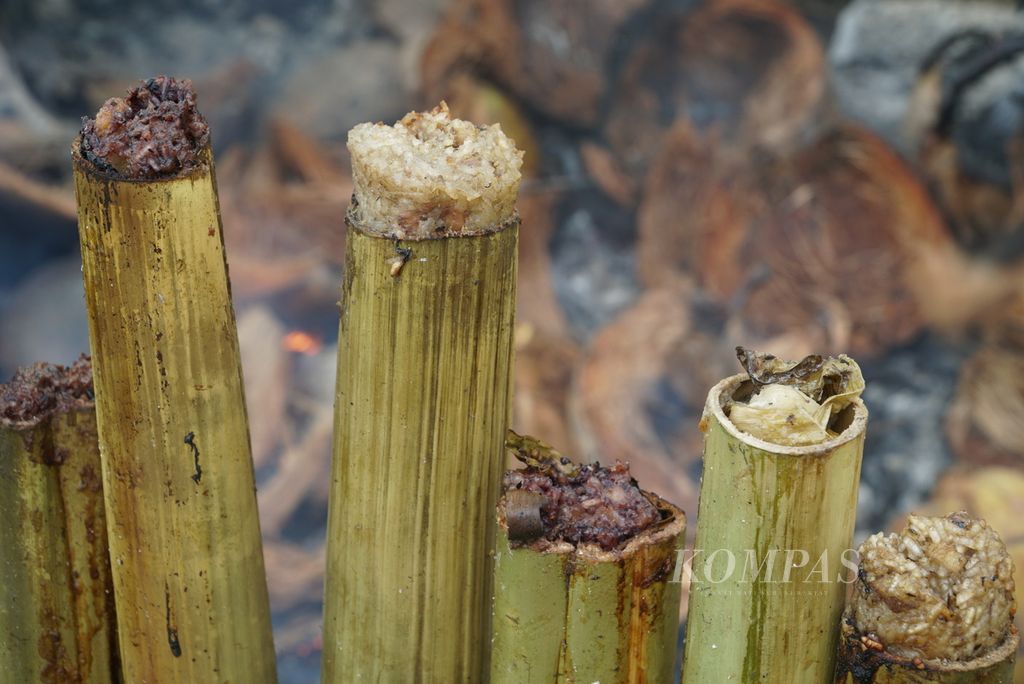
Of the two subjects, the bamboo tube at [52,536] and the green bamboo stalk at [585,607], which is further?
the bamboo tube at [52,536]

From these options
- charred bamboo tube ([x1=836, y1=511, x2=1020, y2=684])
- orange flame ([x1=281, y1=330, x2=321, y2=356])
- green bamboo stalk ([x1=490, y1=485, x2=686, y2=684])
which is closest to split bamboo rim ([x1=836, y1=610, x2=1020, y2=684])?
charred bamboo tube ([x1=836, y1=511, x2=1020, y2=684])

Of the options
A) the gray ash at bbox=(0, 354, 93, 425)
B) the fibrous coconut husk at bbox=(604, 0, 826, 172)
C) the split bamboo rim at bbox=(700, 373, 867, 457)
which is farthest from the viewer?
the fibrous coconut husk at bbox=(604, 0, 826, 172)

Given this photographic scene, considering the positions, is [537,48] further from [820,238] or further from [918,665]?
[918,665]

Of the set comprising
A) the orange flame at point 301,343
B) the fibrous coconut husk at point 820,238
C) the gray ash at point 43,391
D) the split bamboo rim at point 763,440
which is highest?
the split bamboo rim at point 763,440

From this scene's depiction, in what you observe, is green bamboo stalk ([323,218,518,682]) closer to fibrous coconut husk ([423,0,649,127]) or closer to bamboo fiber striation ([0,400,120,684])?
bamboo fiber striation ([0,400,120,684])

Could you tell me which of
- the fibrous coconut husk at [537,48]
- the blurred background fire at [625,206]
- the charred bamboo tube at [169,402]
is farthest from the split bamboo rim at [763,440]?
the fibrous coconut husk at [537,48]

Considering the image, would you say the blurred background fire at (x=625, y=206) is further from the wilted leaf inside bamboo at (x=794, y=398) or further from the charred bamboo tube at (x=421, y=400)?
the wilted leaf inside bamboo at (x=794, y=398)

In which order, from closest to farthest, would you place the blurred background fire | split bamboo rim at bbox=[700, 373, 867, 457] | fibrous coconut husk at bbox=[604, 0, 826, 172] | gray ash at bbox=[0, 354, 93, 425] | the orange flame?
split bamboo rim at bbox=[700, 373, 867, 457], gray ash at bbox=[0, 354, 93, 425], the blurred background fire, fibrous coconut husk at bbox=[604, 0, 826, 172], the orange flame

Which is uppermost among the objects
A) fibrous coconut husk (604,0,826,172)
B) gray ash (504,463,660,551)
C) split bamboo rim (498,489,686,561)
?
fibrous coconut husk (604,0,826,172)
